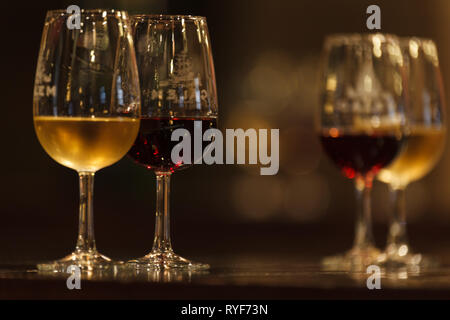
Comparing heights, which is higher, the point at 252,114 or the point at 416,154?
the point at 252,114

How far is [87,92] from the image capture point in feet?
3.66

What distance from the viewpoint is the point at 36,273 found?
3.42ft

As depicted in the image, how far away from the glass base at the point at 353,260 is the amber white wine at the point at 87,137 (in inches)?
10.9

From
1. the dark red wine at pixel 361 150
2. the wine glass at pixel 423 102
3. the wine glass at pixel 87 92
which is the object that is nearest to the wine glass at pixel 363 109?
the dark red wine at pixel 361 150

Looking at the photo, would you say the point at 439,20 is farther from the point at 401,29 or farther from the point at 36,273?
the point at 36,273

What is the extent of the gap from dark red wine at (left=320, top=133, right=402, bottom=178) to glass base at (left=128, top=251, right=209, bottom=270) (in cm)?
38

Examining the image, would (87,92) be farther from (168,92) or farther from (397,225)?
(397,225)

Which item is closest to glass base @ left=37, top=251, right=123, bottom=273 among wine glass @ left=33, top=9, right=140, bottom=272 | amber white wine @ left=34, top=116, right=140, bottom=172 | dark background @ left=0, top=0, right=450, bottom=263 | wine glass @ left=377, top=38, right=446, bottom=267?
wine glass @ left=33, top=9, right=140, bottom=272

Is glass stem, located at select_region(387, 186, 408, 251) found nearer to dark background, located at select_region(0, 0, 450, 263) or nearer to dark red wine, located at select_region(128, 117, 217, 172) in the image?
dark red wine, located at select_region(128, 117, 217, 172)

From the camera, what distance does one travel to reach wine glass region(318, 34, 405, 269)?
1379 mm

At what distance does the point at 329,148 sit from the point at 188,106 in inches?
13.8

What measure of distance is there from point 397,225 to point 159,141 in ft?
1.71

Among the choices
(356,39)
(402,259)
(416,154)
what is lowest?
(402,259)

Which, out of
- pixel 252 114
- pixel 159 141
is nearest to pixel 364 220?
pixel 159 141
